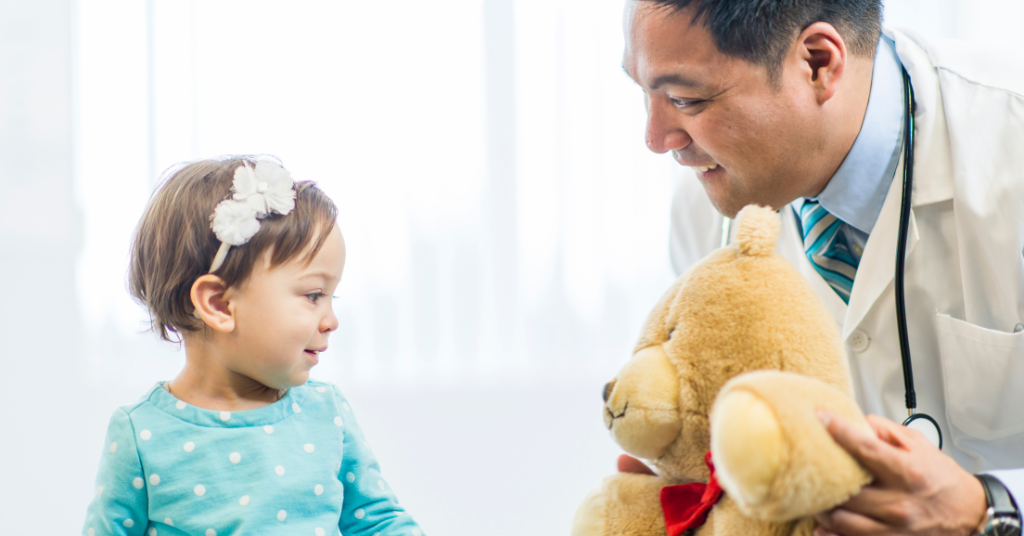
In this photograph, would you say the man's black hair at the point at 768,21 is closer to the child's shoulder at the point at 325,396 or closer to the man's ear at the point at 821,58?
the man's ear at the point at 821,58

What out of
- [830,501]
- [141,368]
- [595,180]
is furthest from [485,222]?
[830,501]

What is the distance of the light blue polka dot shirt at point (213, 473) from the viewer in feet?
2.92

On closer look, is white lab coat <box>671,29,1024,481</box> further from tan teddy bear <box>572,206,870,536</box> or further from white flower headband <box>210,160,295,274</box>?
white flower headband <box>210,160,295,274</box>

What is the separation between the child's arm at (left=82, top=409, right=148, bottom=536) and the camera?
88 centimetres

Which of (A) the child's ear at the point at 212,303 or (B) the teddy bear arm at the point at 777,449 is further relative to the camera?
(A) the child's ear at the point at 212,303

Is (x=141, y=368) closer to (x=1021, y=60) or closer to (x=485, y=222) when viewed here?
(x=485, y=222)

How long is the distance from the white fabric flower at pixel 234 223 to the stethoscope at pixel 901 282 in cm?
66

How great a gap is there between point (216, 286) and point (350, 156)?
1.34m

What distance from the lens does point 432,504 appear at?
89.2 inches

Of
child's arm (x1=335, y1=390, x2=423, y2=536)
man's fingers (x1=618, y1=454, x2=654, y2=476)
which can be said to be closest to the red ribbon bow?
man's fingers (x1=618, y1=454, x2=654, y2=476)

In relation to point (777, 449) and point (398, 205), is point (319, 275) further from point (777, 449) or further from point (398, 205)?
point (398, 205)

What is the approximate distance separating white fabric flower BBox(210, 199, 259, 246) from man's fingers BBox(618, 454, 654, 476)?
564mm

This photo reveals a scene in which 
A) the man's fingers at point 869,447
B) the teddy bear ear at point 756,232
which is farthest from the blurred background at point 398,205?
the man's fingers at point 869,447

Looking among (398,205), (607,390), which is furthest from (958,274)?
(398,205)
